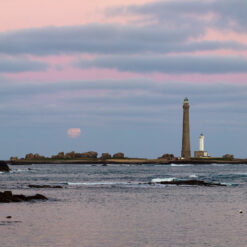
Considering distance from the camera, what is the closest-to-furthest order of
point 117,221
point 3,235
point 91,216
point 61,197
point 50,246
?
point 50,246 < point 3,235 < point 117,221 < point 91,216 < point 61,197

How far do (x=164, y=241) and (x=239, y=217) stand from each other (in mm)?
11212

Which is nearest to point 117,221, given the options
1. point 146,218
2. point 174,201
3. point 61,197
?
point 146,218

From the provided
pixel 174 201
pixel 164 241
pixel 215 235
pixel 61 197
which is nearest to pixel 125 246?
pixel 164 241

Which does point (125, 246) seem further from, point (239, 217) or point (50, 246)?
point (239, 217)

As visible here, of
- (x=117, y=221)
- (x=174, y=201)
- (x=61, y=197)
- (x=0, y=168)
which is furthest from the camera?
(x=0, y=168)

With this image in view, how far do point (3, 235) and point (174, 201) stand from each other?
78.9ft

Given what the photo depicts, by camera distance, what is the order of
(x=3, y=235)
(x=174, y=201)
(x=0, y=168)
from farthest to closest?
(x=0, y=168) < (x=174, y=201) < (x=3, y=235)

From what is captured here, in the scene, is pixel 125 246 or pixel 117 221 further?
pixel 117 221

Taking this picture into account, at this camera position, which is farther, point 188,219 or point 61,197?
point 61,197

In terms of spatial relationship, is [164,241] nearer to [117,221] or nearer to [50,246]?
[50,246]

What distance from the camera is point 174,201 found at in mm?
50969

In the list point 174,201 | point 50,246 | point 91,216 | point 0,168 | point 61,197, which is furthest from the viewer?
point 0,168

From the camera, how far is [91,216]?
3847 cm

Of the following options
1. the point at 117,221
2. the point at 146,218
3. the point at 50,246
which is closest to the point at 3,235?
the point at 50,246
